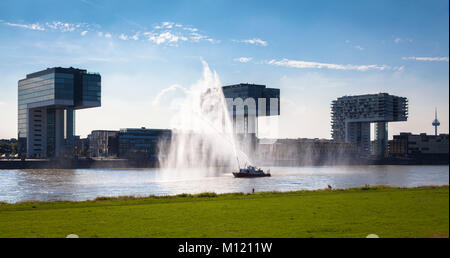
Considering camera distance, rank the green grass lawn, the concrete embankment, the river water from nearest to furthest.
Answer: the green grass lawn
the river water
the concrete embankment

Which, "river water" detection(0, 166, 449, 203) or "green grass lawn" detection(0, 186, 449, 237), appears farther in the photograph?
"river water" detection(0, 166, 449, 203)

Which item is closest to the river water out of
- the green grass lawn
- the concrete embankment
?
the green grass lawn

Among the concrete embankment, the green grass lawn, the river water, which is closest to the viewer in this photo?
the green grass lawn

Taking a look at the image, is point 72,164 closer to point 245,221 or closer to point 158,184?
point 158,184

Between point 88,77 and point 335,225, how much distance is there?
614 ft

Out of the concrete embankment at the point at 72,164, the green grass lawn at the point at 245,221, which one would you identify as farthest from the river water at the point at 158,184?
the concrete embankment at the point at 72,164

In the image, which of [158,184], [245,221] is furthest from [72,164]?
[245,221]

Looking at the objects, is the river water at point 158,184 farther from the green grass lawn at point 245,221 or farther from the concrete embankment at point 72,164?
the concrete embankment at point 72,164

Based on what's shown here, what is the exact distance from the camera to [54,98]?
190 metres

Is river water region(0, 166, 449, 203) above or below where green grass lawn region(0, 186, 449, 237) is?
below

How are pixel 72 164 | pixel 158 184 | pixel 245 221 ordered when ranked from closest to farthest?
pixel 245 221 < pixel 158 184 < pixel 72 164

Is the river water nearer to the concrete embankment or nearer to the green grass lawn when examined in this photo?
the green grass lawn

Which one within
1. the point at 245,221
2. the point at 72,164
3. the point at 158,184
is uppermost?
the point at 245,221
